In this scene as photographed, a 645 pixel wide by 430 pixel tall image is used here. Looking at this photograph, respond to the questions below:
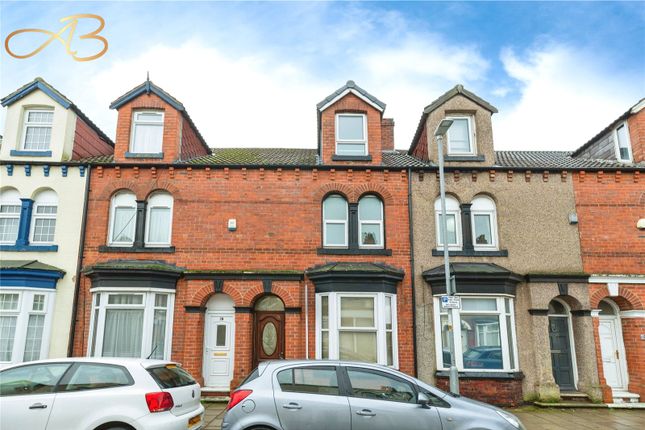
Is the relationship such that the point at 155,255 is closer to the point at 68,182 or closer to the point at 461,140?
the point at 68,182

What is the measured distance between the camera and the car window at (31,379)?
6824 millimetres

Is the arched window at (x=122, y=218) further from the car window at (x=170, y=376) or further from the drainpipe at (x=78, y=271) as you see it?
the car window at (x=170, y=376)

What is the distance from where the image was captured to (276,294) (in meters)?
12.9

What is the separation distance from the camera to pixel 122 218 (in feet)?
44.8

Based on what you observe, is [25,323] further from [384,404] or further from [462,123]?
[462,123]

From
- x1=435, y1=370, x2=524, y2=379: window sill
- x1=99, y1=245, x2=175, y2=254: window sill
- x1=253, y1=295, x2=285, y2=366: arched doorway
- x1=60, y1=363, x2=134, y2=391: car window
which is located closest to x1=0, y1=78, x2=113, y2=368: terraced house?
x1=99, y1=245, x2=175, y2=254: window sill

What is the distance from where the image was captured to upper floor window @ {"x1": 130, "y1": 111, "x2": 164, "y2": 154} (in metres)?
14.4

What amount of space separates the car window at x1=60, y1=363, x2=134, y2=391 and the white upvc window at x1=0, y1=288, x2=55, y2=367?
6.62 metres

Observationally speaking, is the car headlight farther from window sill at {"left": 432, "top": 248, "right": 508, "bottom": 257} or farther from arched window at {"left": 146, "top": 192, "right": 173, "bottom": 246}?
arched window at {"left": 146, "top": 192, "right": 173, "bottom": 246}

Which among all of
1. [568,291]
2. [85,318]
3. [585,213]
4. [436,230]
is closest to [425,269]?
[436,230]

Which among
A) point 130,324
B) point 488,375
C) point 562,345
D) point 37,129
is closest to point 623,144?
point 562,345

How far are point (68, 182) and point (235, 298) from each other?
6136 mm

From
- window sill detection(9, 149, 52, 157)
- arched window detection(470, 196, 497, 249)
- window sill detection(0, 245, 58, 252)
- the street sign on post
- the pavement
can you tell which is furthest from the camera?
window sill detection(9, 149, 52, 157)

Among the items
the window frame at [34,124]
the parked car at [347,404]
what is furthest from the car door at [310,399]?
the window frame at [34,124]
